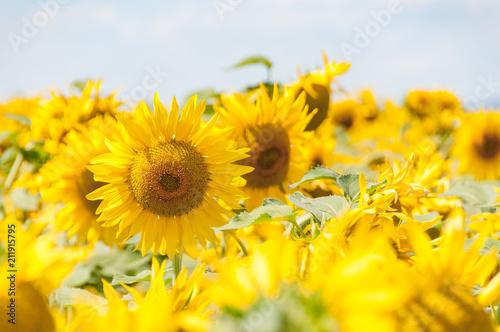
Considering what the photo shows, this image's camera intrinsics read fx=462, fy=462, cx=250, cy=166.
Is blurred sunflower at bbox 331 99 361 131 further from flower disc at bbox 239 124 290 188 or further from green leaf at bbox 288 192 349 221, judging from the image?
green leaf at bbox 288 192 349 221

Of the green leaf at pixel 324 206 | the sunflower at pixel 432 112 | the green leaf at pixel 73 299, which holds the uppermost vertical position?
the green leaf at pixel 324 206

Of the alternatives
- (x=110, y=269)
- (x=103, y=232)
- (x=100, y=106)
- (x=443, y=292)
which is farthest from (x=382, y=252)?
(x=100, y=106)

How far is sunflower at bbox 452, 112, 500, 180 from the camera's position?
2.76 m

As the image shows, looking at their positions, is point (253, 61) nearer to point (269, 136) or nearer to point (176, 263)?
point (269, 136)

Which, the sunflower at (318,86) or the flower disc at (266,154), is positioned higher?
the sunflower at (318,86)

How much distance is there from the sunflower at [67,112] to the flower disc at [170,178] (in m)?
0.54

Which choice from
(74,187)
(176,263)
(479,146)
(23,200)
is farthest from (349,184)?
(479,146)

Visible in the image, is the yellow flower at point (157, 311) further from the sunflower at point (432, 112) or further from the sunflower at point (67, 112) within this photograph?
the sunflower at point (432, 112)

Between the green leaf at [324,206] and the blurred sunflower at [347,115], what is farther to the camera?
the blurred sunflower at [347,115]

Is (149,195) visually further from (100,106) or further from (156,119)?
(100,106)

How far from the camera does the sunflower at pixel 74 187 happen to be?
147 cm

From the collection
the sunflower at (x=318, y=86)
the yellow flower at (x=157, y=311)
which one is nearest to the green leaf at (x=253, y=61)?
the sunflower at (x=318, y=86)

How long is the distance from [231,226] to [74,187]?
2.77ft

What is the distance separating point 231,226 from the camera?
90cm
